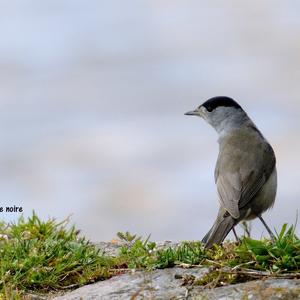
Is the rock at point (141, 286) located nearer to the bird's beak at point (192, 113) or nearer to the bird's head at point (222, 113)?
the bird's head at point (222, 113)

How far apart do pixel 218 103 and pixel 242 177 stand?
206 cm

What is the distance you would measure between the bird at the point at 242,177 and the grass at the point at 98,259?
0.77 meters

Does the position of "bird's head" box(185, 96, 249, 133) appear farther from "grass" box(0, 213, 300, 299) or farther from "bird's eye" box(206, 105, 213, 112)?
"grass" box(0, 213, 300, 299)

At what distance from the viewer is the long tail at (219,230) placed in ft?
29.6

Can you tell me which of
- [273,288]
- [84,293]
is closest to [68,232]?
[84,293]

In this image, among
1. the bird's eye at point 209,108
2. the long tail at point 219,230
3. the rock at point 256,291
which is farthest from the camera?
the bird's eye at point 209,108

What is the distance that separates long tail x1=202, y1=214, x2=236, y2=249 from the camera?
9.04 meters

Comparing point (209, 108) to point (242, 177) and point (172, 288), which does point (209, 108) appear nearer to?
point (242, 177)

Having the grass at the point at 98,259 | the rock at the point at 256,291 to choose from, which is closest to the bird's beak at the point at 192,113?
the grass at the point at 98,259

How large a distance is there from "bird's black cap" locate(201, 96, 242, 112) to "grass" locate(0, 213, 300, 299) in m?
3.01

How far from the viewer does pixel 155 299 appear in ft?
22.9

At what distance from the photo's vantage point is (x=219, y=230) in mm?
9570

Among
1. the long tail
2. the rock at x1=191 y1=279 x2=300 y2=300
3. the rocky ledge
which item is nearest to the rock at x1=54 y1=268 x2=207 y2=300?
the rocky ledge

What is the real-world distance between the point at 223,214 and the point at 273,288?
338cm
